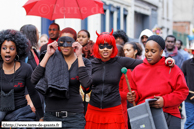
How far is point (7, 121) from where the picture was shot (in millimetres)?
4309

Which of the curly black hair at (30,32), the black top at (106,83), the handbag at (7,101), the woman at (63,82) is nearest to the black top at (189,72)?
the black top at (106,83)

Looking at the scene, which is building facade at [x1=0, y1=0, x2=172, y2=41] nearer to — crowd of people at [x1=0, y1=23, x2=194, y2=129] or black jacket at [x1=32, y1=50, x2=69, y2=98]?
crowd of people at [x1=0, y1=23, x2=194, y2=129]

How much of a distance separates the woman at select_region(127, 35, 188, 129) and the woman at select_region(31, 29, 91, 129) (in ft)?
2.51

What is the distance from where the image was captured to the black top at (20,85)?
4.46m

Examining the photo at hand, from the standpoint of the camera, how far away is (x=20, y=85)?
179 inches

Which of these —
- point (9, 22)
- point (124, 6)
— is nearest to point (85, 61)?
point (9, 22)

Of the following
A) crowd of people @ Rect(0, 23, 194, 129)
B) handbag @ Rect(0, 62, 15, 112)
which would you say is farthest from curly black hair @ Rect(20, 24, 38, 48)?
handbag @ Rect(0, 62, 15, 112)

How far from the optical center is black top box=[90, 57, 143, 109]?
516cm

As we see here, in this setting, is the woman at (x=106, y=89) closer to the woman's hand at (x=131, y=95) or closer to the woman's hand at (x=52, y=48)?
the woman's hand at (x=131, y=95)

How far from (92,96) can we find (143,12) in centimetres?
2307

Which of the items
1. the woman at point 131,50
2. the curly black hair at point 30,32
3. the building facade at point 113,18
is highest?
the building facade at point 113,18

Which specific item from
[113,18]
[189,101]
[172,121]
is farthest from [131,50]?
[113,18]

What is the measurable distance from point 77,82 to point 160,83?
44.1 inches

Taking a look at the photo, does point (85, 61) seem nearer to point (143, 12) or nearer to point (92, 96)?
point (92, 96)
